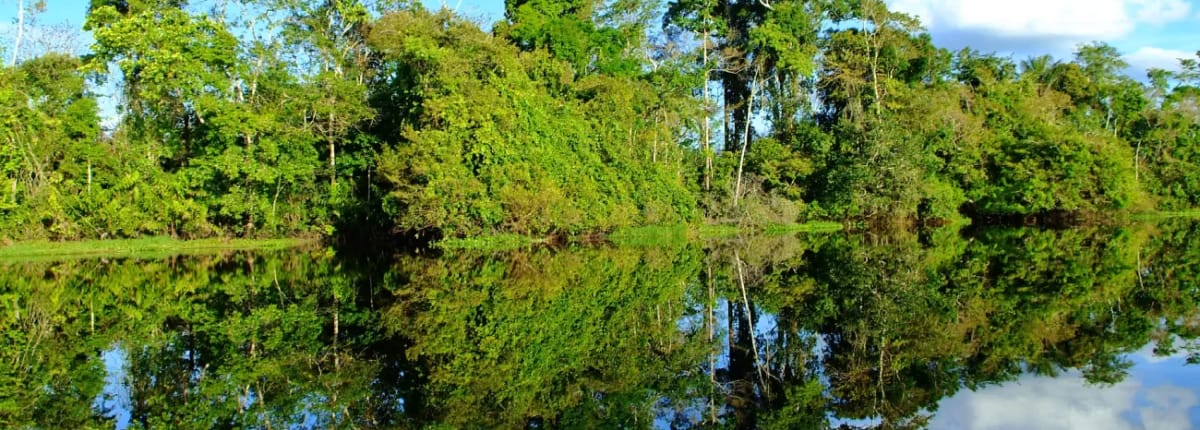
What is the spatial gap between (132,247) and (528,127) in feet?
51.2

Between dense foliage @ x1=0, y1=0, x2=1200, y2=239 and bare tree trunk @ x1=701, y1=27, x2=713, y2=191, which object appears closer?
dense foliage @ x1=0, y1=0, x2=1200, y2=239

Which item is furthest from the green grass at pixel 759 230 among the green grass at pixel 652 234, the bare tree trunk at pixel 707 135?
the bare tree trunk at pixel 707 135

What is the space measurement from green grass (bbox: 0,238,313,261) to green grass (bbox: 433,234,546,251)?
7288mm

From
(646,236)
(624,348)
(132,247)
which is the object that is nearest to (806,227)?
(646,236)

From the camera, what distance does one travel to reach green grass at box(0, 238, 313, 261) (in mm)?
31172

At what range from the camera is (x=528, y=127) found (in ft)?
108

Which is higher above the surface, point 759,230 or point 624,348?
point 759,230

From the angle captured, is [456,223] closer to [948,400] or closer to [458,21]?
[458,21]

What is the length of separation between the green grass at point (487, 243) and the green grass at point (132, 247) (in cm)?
729

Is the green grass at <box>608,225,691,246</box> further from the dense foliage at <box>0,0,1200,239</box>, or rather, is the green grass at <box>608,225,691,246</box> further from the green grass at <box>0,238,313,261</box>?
the green grass at <box>0,238,313,261</box>

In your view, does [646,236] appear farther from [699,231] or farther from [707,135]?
[707,135]

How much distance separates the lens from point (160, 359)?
11.8 meters

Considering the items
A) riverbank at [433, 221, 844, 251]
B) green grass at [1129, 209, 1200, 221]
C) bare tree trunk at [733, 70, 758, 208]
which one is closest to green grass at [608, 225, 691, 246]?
riverbank at [433, 221, 844, 251]

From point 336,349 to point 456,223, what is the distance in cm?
1987
